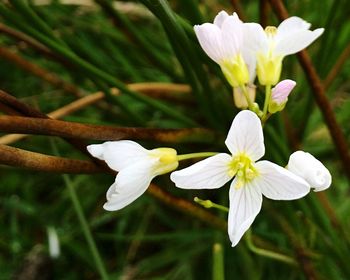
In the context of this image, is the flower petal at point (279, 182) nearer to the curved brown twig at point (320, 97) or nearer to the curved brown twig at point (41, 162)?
the curved brown twig at point (41, 162)

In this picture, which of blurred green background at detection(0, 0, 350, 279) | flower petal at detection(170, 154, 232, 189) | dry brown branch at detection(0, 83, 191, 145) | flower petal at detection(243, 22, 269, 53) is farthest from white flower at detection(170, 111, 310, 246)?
dry brown branch at detection(0, 83, 191, 145)

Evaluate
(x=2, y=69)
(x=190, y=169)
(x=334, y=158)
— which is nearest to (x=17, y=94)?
(x=2, y=69)

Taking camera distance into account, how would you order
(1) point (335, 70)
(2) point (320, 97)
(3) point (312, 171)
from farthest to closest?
(1) point (335, 70)
(2) point (320, 97)
(3) point (312, 171)

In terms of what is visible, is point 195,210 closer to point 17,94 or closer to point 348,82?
point 348,82

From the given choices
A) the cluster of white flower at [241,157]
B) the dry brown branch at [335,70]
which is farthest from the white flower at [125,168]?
the dry brown branch at [335,70]

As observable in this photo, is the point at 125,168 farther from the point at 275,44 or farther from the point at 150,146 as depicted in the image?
the point at 150,146

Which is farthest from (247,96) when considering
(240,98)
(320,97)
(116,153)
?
(320,97)
